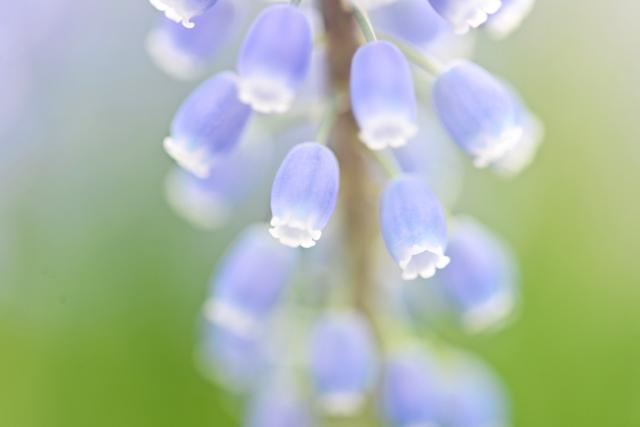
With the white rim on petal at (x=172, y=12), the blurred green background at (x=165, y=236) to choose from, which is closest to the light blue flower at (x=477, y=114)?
the white rim on petal at (x=172, y=12)

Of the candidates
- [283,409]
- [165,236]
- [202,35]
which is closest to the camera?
[202,35]

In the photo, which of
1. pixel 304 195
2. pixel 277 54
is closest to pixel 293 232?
pixel 304 195

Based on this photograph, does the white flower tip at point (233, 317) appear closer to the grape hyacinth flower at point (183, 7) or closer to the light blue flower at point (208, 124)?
the light blue flower at point (208, 124)

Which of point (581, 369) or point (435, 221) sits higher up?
point (435, 221)

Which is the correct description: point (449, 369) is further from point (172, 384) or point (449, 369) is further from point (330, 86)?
point (172, 384)

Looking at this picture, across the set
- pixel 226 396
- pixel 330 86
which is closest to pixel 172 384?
pixel 226 396

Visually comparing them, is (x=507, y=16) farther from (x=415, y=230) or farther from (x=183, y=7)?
(x=183, y=7)
